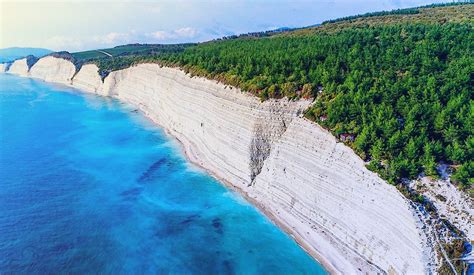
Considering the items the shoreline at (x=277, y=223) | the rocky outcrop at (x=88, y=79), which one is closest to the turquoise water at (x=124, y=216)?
the shoreline at (x=277, y=223)

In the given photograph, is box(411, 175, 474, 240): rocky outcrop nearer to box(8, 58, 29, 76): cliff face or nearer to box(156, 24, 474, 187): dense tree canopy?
box(156, 24, 474, 187): dense tree canopy

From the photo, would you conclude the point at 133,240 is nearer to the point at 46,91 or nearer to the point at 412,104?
the point at 412,104

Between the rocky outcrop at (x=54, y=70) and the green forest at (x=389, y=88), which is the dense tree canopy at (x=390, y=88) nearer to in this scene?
the green forest at (x=389, y=88)

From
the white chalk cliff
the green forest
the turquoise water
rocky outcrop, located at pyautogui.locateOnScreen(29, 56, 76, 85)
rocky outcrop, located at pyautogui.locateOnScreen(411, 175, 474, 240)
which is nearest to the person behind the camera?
rocky outcrop, located at pyautogui.locateOnScreen(411, 175, 474, 240)

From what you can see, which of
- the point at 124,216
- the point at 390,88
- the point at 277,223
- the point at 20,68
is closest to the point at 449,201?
the point at 390,88

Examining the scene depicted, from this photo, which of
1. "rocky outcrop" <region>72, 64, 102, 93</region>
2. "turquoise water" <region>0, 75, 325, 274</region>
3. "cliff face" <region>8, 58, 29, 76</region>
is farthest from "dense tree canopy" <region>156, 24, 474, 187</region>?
"cliff face" <region>8, 58, 29, 76</region>

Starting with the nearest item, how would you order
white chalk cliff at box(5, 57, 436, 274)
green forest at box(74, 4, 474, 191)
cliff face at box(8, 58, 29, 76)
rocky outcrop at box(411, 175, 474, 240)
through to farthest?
1. rocky outcrop at box(411, 175, 474, 240)
2. white chalk cliff at box(5, 57, 436, 274)
3. green forest at box(74, 4, 474, 191)
4. cliff face at box(8, 58, 29, 76)

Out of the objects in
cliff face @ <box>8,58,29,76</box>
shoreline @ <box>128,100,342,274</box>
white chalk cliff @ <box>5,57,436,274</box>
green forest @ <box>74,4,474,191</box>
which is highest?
green forest @ <box>74,4,474,191</box>

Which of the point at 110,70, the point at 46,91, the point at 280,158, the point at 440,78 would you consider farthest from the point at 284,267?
the point at 46,91
